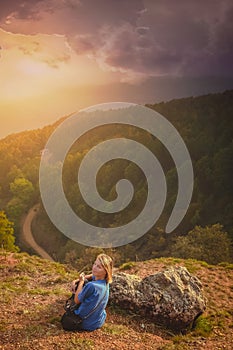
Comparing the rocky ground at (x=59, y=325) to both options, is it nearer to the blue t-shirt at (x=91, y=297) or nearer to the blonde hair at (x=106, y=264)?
the blue t-shirt at (x=91, y=297)

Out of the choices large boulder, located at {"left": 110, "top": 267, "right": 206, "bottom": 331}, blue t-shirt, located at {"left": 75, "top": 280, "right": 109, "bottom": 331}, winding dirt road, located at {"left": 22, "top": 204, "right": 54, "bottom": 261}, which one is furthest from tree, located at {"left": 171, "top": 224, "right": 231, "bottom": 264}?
winding dirt road, located at {"left": 22, "top": 204, "right": 54, "bottom": 261}

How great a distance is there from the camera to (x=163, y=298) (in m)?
12.2

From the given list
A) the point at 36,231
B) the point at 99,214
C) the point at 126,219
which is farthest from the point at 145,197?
the point at 36,231

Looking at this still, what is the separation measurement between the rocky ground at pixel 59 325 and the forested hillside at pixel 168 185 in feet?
64.3

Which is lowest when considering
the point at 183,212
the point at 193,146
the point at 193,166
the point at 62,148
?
the point at 183,212

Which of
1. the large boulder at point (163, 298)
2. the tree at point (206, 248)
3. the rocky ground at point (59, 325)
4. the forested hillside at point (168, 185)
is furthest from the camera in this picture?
the forested hillside at point (168, 185)

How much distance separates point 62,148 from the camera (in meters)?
128

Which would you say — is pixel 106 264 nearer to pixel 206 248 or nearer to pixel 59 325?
pixel 59 325

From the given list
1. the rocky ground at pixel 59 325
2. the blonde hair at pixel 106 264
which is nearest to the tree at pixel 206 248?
the rocky ground at pixel 59 325

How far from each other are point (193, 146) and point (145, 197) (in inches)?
957

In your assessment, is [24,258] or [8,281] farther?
[24,258]

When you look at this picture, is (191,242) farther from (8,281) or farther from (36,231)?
(36,231)

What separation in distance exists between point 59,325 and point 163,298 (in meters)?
4.33

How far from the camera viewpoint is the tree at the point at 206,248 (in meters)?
33.2
